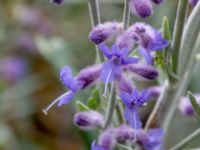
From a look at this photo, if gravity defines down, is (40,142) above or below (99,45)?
below

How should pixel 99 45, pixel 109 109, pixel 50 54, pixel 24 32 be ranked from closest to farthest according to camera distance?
pixel 99 45
pixel 109 109
pixel 50 54
pixel 24 32

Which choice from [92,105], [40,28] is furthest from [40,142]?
[92,105]

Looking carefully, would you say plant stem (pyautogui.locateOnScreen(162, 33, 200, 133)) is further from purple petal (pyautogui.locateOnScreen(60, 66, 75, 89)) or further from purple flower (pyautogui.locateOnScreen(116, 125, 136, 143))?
purple petal (pyautogui.locateOnScreen(60, 66, 75, 89))

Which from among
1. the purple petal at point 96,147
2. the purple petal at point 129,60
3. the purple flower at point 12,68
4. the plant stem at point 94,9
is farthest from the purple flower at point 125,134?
the purple flower at point 12,68

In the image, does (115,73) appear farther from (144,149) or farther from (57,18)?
(57,18)

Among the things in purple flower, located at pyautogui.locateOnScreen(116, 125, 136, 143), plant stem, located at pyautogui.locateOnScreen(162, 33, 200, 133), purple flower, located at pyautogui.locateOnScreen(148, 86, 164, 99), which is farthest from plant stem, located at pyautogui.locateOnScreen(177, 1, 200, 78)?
purple flower, located at pyautogui.locateOnScreen(116, 125, 136, 143)
